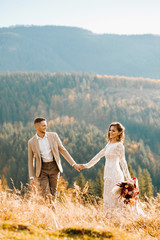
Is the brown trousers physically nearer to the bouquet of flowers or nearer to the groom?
the groom

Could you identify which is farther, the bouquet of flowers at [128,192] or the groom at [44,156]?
the groom at [44,156]

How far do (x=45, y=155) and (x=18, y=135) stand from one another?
88.1 m

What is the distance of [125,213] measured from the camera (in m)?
5.20

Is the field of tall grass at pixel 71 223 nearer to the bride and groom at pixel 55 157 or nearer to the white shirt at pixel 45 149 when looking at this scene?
the bride and groom at pixel 55 157

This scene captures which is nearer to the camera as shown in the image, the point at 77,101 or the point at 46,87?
the point at 77,101

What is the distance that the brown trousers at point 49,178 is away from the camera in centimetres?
653

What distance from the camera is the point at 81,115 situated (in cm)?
14400

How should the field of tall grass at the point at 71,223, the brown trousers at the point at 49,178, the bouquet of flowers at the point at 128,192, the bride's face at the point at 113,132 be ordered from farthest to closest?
the brown trousers at the point at 49,178 < the bride's face at the point at 113,132 < the bouquet of flowers at the point at 128,192 < the field of tall grass at the point at 71,223

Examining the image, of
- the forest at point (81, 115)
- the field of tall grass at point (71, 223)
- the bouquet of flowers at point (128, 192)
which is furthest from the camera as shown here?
the forest at point (81, 115)

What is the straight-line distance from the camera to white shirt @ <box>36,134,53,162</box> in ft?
21.7

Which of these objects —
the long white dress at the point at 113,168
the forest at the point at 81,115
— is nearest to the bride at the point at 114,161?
the long white dress at the point at 113,168

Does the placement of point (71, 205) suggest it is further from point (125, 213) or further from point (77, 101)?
point (77, 101)

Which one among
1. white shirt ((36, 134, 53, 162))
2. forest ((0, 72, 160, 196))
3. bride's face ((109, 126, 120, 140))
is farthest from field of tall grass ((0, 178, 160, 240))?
forest ((0, 72, 160, 196))

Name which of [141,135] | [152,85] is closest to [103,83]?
[152,85]
